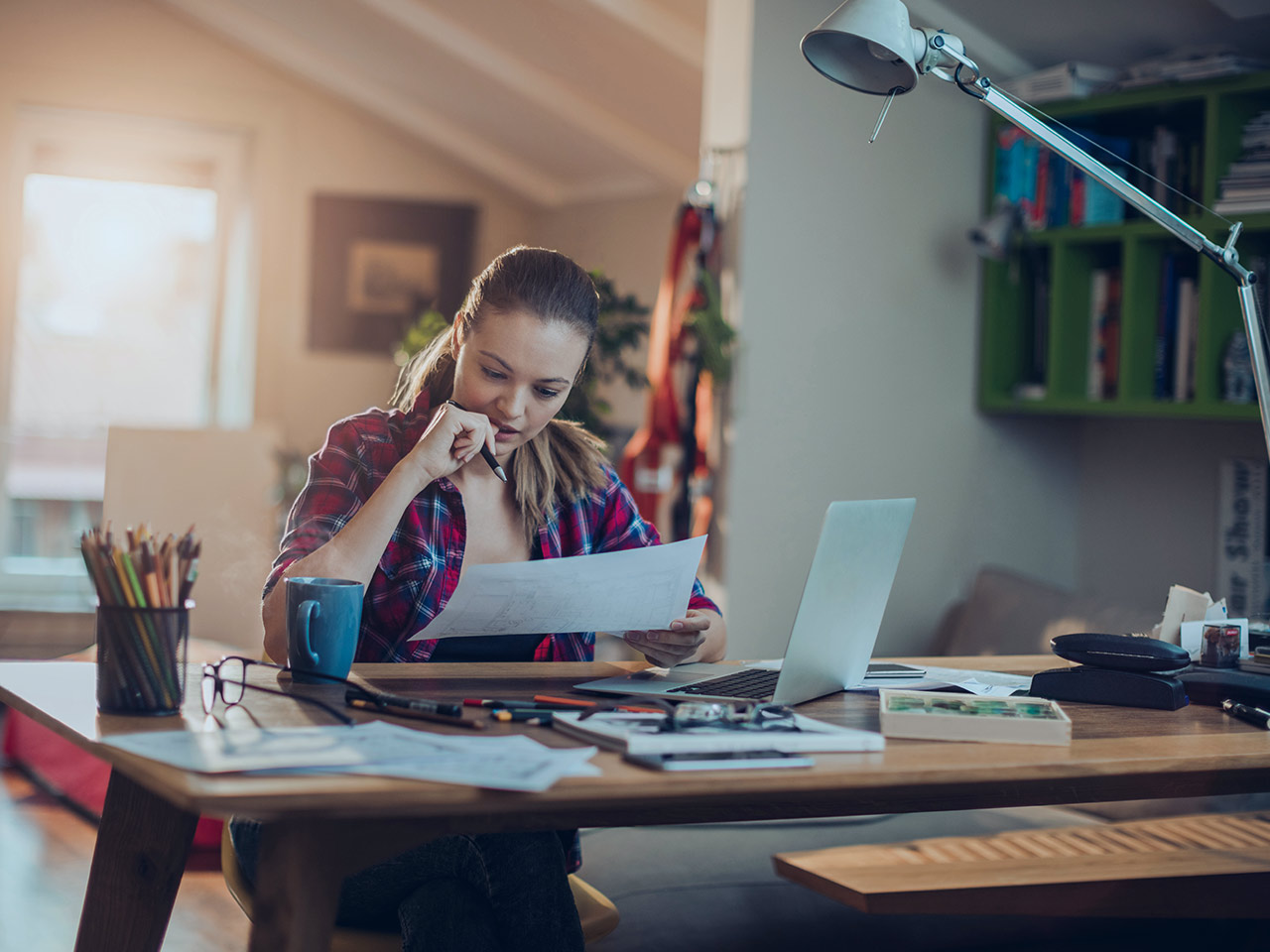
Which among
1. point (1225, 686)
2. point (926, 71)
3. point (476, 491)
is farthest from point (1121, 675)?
point (476, 491)

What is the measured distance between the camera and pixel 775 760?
3.14 ft

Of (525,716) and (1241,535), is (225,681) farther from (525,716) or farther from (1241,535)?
(1241,535)

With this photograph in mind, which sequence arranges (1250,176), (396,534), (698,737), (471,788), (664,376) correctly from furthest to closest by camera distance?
(664,376), (1250,176), (396,534), (698,737), (471,788)

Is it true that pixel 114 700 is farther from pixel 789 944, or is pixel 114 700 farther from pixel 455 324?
pixel 789 944

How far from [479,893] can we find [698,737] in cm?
33

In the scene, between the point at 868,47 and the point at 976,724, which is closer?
the point at 976,724

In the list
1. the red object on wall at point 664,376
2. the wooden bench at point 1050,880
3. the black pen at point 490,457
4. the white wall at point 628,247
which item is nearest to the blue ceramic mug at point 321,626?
the black pen at point 490,457

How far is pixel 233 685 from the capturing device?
3.92 feet

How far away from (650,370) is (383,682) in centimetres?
181

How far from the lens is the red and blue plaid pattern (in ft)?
4.95

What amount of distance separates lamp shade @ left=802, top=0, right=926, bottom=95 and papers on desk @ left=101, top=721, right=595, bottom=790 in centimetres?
86

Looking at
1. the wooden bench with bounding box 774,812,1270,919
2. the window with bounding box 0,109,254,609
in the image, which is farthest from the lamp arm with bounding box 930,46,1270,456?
the window with bounding box 0,109,254,609

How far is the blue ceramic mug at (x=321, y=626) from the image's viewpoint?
3.89ft

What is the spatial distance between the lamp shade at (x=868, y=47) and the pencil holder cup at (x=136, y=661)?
0.93 meters
